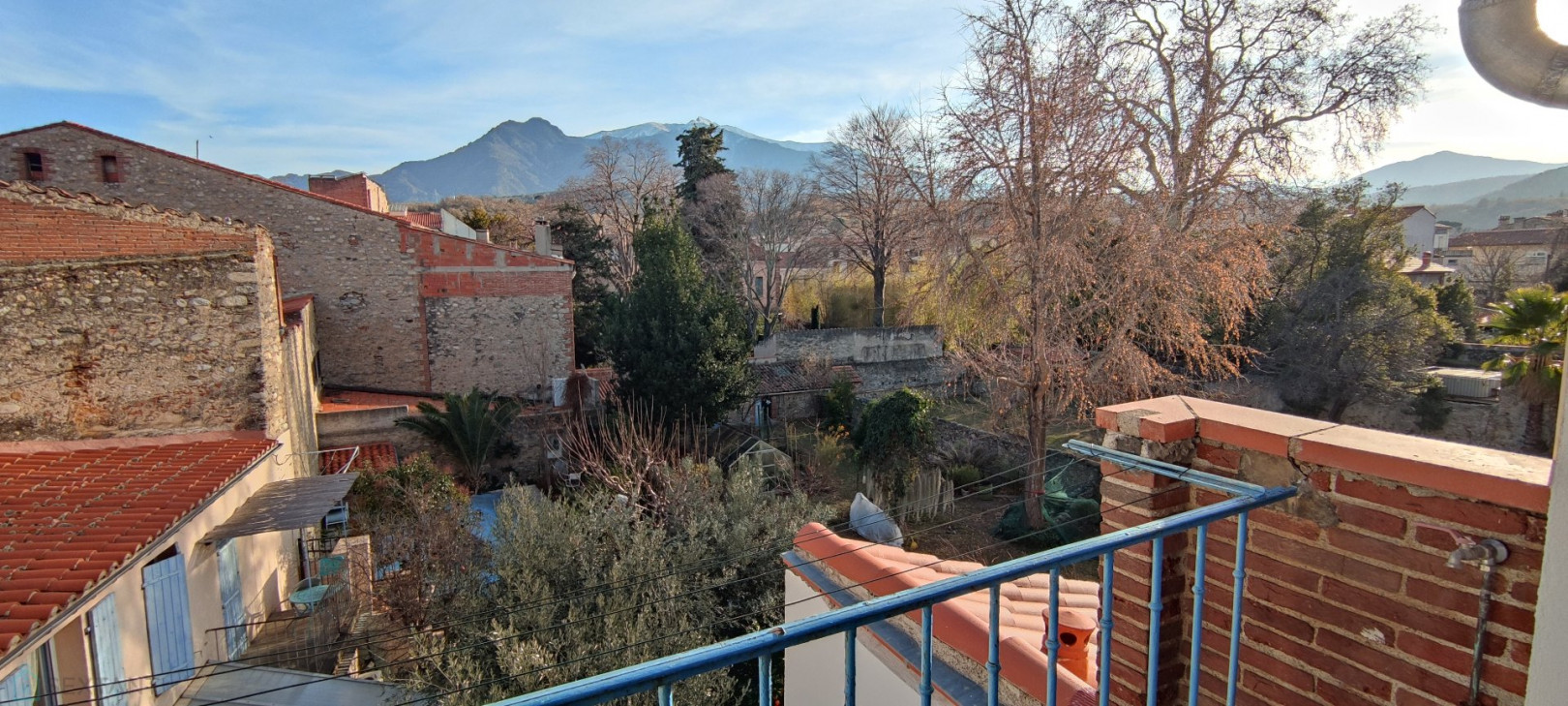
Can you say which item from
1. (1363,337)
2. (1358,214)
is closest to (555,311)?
(1363,337)

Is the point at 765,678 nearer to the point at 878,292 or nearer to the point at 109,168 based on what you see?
the point at 109,168

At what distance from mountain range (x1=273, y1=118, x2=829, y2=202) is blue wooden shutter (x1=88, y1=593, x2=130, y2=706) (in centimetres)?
12083

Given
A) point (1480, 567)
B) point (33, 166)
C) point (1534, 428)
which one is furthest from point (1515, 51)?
point (33, 166)

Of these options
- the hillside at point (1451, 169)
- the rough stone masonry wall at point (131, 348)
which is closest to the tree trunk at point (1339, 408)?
the rough stone masonry wall at point (131, 348)

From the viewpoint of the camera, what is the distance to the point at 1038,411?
1108 centimetres

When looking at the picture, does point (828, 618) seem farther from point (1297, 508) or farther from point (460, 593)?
point (460, 593)

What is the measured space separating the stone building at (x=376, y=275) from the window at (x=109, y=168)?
0.5 inches

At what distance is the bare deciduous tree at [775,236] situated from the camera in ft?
82.8

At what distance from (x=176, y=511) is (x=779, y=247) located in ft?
73.0

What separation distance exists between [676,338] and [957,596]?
1389 centimetres

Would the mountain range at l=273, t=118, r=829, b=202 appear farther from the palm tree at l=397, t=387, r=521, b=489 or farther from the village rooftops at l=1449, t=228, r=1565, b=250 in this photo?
the palm tree at l=397, t=387, r=521, b=489

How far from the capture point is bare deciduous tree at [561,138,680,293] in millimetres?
27366

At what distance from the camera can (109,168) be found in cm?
1302

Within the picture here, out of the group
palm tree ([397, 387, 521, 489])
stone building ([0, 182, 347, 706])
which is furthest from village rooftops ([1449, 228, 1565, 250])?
stone building ([0, 182, 347, 706])
